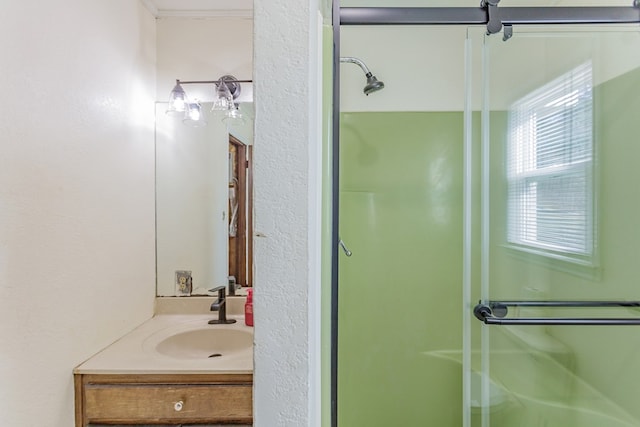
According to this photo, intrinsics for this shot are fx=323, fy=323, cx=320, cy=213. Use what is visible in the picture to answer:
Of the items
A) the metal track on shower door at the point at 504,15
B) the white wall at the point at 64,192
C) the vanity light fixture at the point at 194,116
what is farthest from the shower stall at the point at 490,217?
the white wall at the point at 64,192

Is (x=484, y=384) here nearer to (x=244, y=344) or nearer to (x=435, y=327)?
(x=435, y=327)

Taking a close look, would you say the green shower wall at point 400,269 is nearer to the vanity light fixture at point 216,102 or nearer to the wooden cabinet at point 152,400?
the vanity light fixture at point 216,102

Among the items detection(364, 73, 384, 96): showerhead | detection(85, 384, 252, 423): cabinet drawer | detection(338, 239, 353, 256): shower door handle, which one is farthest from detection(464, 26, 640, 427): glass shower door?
detection(85, 384, 252, 423): cabinet drawer

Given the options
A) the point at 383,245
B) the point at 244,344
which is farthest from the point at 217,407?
the point at 383,245

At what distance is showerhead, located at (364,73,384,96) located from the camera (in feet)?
5.04

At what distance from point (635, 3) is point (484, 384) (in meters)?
1.45

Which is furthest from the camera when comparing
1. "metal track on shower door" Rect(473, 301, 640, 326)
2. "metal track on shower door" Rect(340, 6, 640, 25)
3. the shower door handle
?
the shower door handle

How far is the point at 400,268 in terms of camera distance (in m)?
1.63

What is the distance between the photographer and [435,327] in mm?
1613

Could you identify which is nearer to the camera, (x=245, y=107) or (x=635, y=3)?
(x=635, y=3)

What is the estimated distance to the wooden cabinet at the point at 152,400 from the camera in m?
1.01

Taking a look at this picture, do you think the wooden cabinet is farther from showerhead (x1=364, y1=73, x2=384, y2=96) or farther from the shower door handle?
showerhead (x1=364, y1=73, x2=384, y2=96)

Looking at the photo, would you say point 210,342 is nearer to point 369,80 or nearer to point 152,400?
point 152,400

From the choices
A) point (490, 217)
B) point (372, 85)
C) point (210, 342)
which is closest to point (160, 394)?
point (210, 342)
